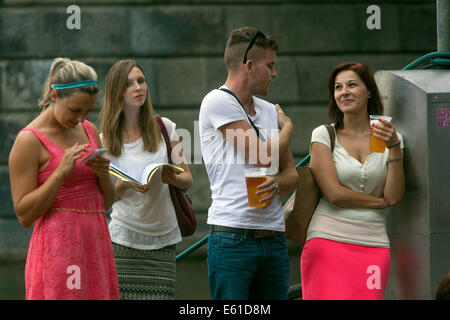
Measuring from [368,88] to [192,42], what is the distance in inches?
138

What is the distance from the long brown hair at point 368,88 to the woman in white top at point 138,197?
89cm

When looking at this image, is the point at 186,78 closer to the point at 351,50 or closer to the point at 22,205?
the point at 351,50

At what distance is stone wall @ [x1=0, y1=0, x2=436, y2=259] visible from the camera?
6957 mm

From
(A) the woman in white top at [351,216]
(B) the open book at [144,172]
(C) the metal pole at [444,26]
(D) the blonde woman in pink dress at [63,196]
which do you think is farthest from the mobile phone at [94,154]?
(C) the metal pole at [444,26]

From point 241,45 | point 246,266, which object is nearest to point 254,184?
point 246,266

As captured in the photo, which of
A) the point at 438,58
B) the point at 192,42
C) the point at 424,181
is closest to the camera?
the point at 424,181

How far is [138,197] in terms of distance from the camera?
146 inches

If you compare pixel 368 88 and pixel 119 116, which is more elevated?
pixel 368 88

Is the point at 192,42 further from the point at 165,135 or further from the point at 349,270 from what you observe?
the point at 349,270

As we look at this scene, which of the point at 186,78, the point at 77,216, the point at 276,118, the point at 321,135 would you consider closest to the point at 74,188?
the point at 77,216

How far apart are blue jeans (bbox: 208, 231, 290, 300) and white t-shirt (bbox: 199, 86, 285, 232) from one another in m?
0.07

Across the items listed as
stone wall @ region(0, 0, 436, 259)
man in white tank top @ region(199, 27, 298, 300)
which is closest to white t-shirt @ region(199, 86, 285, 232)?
man in white tank top @ region(199, 27, 298, 300)

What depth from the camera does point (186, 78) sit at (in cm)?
698

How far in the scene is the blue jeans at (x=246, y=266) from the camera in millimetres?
3102
